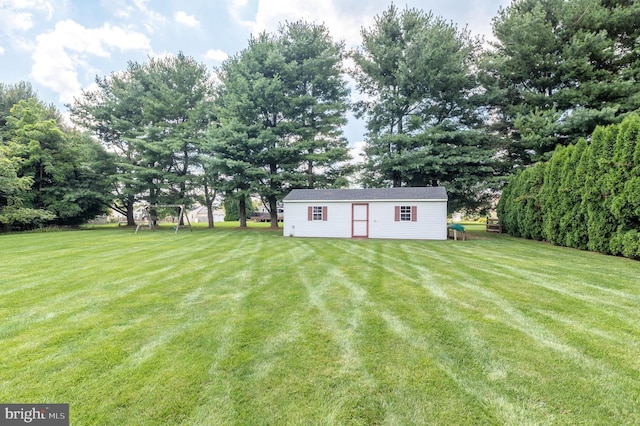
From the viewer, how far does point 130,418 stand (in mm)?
1820

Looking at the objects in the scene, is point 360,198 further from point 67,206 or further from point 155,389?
point 67,206

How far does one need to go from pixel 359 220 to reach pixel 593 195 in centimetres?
865

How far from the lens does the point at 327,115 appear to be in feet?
64.4

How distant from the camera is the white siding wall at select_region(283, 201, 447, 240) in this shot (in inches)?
516

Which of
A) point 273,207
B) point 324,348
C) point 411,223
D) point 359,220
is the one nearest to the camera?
point 324,348

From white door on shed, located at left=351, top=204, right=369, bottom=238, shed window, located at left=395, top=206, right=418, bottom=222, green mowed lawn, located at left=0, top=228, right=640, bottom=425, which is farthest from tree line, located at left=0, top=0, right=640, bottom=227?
green mowed lawn, located at left=0, top=228, right=640, bottom=425

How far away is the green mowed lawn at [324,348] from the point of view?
1926mm

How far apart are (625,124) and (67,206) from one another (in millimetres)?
28979

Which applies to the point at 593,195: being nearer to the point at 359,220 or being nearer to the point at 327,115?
the point at 359,220

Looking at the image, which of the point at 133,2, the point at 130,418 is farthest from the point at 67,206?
the point at 130,418

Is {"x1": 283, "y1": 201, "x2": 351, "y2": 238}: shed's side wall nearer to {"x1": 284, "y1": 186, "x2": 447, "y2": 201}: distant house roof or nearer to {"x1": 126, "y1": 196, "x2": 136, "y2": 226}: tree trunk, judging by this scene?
{"x1": 284, "y1": 186, "x2": 447, "y2": 201}: distant house roof

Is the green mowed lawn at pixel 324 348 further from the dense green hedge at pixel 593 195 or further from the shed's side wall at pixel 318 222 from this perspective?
the shed's side wall at pixel 318 222

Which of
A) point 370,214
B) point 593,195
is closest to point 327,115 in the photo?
Answer: point 370,214

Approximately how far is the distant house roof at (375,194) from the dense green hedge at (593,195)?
12.6 ft
